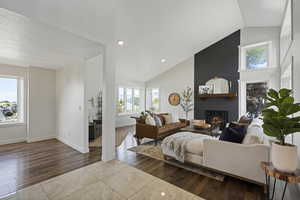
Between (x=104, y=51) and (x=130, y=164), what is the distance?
248 cm

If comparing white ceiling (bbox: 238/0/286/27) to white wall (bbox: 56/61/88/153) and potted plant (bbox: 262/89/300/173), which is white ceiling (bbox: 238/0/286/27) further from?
white wall (bbox: 56/61/88/153)

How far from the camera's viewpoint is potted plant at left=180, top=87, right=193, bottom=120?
22.9 feet

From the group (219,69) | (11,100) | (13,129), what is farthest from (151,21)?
(13,129)

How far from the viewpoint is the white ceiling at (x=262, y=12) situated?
150 inches

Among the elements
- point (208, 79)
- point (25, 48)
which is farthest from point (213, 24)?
point (25, 48)

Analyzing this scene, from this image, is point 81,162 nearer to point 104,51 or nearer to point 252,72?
point 104,51

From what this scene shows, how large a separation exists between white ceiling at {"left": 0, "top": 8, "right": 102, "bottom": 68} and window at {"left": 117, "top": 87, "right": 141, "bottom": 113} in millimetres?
3441

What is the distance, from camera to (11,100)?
434 cm

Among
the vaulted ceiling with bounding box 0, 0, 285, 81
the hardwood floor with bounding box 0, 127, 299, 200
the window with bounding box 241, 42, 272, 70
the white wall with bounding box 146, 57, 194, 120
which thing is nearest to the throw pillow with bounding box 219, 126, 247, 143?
the hardwood floor with bounding box 0, 127, 299, 200

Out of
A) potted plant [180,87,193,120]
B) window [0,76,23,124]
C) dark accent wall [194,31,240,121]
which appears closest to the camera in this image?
window [0,76,23,124]

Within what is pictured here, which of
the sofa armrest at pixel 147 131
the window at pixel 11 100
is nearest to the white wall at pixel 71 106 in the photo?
the window at pixel 11 100

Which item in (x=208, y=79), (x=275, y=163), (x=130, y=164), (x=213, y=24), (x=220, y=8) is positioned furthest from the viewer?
(x=208, y=79)

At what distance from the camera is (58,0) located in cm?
200

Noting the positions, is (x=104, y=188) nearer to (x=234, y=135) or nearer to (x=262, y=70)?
(x=234, y=135)
